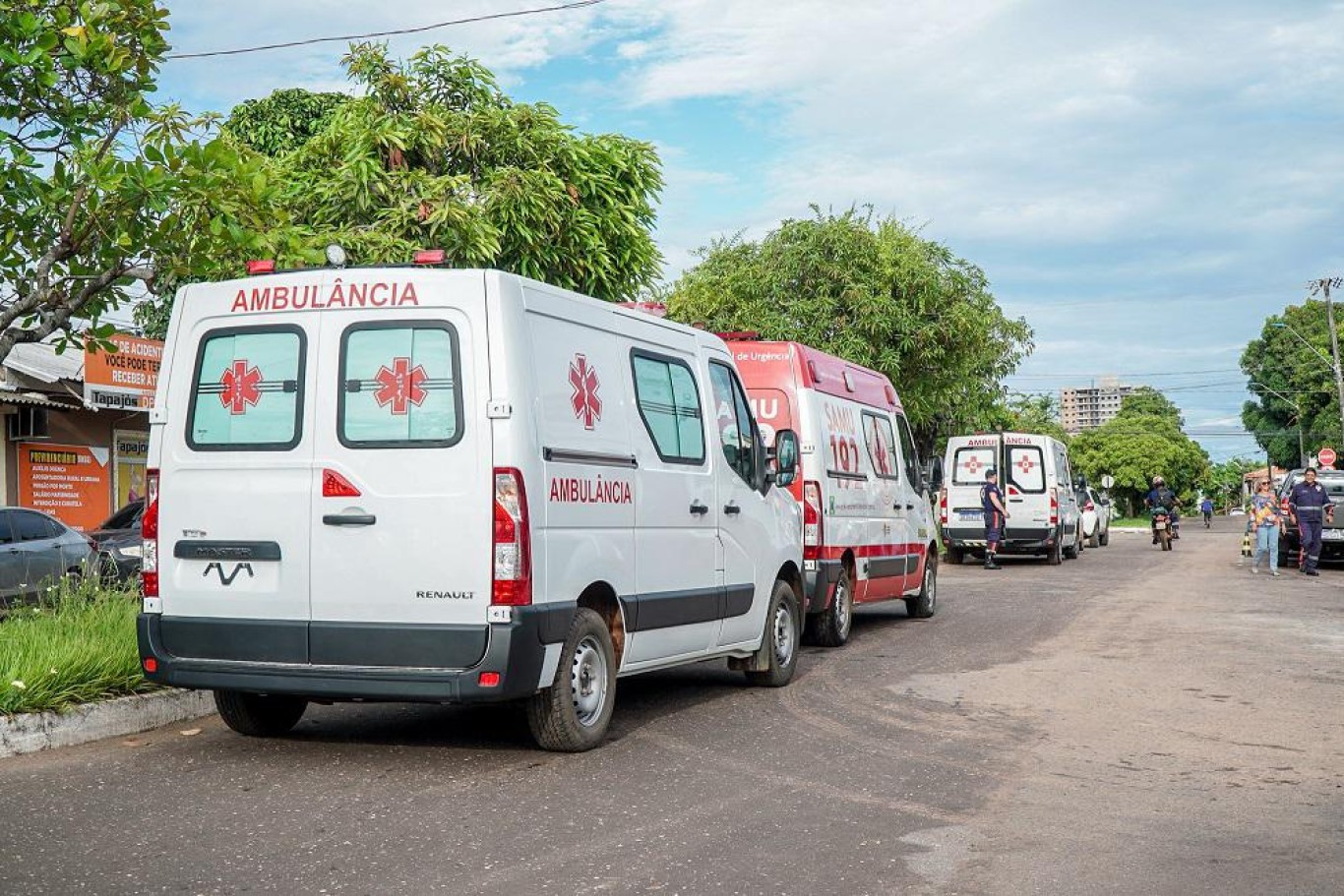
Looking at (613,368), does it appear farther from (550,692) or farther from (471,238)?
(471,238)

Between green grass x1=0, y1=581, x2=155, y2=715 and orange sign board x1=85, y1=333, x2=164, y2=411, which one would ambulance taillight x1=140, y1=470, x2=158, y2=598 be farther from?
orange sign board x1=85, y1=333, x2=164, y2=411

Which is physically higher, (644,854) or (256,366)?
(256,366)

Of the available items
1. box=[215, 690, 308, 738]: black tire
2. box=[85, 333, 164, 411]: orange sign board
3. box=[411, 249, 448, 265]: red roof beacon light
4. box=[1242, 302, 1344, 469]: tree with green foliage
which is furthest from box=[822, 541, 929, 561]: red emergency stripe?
box=[1242, 302, 1344, 469]: tree with green foliage

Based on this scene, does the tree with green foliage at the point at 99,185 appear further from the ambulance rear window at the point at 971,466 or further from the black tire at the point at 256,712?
the ambulance rear window at the point at 971,466

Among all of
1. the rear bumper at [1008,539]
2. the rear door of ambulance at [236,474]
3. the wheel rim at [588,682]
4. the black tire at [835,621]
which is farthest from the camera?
the rear bumper at [1008,539]

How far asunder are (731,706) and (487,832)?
386cm

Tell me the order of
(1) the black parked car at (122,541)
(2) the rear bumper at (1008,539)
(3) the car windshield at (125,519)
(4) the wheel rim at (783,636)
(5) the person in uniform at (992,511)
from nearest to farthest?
(4) the wheel rim at (783,636) < (1) the black parked car at (122,541) < (3) the car windshield at (125,519) < (5) the person in uniform at (992,511) < (2) the rear bumper at (1008,539)

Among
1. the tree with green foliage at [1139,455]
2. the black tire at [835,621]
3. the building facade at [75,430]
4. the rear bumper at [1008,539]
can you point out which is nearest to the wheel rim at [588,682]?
the black tire at [835,621]

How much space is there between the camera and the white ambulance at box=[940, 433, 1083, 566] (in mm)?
28469

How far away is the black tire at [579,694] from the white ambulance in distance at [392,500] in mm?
15

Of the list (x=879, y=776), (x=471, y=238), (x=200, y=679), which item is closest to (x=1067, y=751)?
(x=879, y=776)

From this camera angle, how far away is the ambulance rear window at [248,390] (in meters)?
7.40

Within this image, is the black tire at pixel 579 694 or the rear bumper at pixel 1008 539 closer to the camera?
the black tire at pixel 579 694

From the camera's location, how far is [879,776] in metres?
7.17
